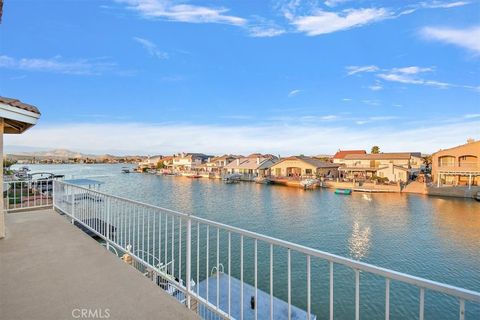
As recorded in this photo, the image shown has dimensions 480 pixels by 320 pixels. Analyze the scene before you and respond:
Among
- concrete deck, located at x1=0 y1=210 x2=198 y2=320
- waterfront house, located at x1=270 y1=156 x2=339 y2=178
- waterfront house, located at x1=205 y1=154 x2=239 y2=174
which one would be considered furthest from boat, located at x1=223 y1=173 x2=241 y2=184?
concrete deck, located at x1=0 y1=210 x2=198 y2=320

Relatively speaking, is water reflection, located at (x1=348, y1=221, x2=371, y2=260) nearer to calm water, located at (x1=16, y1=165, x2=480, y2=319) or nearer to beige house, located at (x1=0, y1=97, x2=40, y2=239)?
calm water, located at (x1=16, y1=165, x2=480, y2=319)

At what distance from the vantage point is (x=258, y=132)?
43156 millimetres

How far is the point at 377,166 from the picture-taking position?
38.7 meters

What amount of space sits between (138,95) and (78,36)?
43.2 ft

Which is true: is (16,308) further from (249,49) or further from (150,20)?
(249,49)

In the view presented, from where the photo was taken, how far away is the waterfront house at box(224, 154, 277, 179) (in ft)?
156

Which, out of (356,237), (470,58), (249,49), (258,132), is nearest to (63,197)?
(356,237)

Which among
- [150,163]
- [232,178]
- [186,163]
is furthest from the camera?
[150,163]

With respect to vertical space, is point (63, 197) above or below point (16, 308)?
above

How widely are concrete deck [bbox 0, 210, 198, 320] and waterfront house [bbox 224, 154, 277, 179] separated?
4184 centimetres

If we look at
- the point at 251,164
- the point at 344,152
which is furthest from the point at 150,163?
the point at 344,152

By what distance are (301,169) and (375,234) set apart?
28.6 metres

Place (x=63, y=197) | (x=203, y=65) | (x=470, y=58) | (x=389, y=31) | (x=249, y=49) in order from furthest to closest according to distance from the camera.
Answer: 1. (x=203, y=65)
2. (x=249, y=49)
3. (x=470, y=58)
4. (x=389, y=31)
5. (x=63, y=197)

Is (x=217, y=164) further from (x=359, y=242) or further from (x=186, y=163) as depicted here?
(x=359, y=242)
